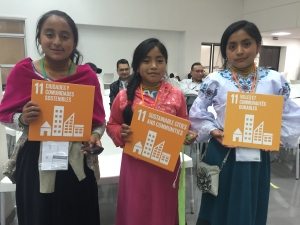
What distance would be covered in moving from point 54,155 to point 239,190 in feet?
3.14

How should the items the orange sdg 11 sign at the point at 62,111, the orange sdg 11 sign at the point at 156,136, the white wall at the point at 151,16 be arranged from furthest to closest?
the white wall at the point at 151,16, the orange sdg 11 sign at the point at 156,136, the orange sdg 11 sign at the point at 62,111

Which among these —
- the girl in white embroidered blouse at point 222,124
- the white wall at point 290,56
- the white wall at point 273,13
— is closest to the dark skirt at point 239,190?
the girl in white embroidered blouse at point 222,124

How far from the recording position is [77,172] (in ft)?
4.12

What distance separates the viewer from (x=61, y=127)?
121 cm

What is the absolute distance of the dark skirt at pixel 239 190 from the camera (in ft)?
4.65

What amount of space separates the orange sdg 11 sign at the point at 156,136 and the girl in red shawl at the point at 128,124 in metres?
0.09

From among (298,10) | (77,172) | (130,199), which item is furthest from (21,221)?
(298,10)

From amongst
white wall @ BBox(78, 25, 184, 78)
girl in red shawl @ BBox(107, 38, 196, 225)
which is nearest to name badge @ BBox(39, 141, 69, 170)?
girl in red shawl @ BBox(107, 38, 196, 225)

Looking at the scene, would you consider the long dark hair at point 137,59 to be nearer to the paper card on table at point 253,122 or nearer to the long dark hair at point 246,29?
the long dark hair at point 246,29

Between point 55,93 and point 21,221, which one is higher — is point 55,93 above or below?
above

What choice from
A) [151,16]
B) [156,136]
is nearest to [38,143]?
[156,136]

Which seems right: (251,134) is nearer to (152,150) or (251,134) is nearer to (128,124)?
(152,150)

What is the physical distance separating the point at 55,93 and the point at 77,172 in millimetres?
378

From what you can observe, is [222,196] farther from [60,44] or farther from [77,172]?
[60,44]
